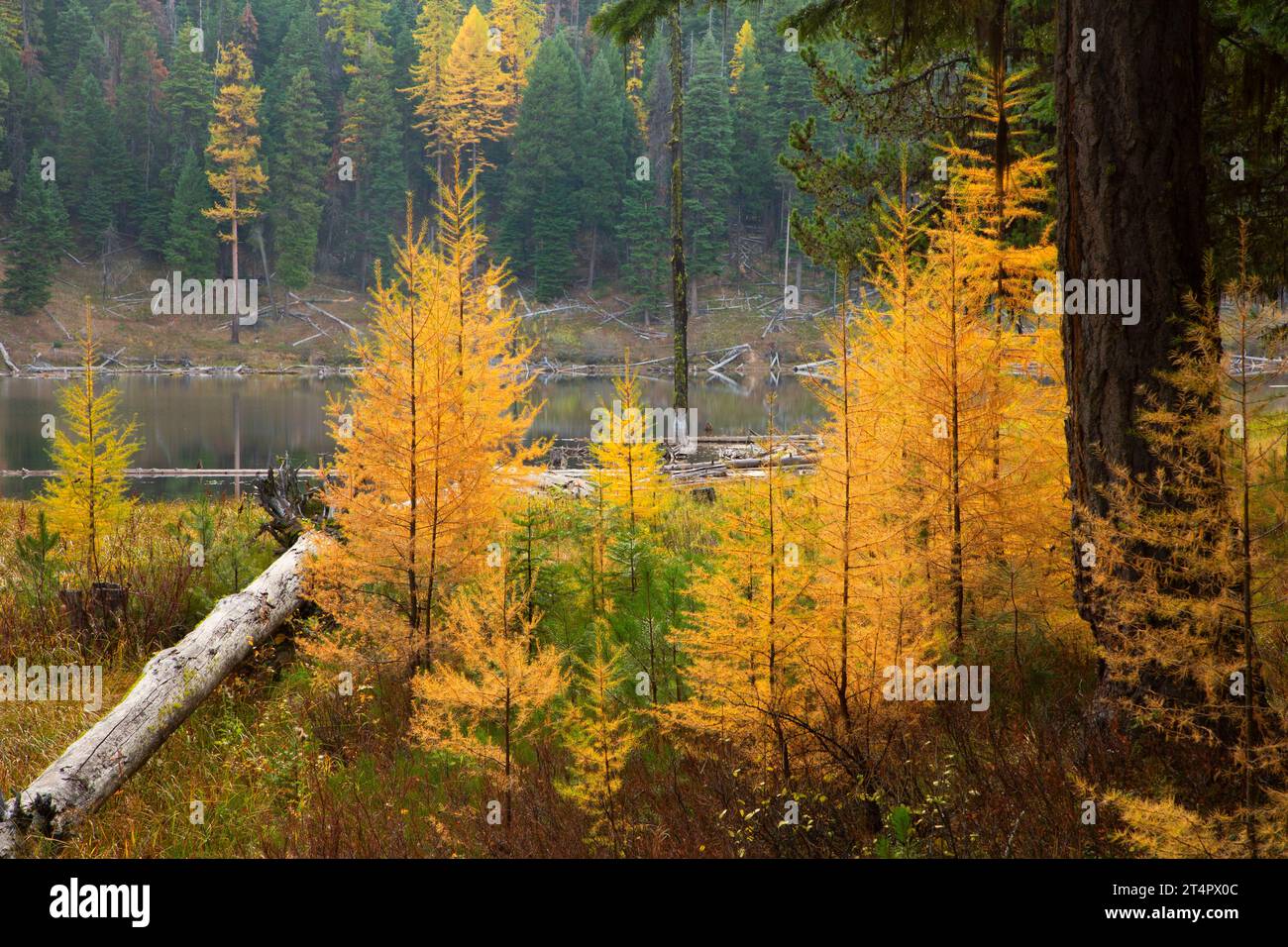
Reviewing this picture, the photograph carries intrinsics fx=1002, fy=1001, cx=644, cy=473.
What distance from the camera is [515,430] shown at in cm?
841

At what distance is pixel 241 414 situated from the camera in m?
34.4

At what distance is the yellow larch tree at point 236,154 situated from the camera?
53281 millimetres

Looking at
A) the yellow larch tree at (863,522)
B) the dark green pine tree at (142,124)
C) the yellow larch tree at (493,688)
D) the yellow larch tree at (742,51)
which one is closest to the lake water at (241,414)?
the yellow larch tree at (863,522)

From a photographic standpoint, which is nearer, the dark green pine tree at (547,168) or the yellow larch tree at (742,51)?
the dark green pine tree at (547,168)

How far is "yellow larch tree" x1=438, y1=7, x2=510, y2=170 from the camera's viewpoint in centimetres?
5797

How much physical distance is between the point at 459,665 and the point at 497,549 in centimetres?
91

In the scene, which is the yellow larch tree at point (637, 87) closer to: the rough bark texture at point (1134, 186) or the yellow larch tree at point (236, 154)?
the yellow larch tree at point (236, 154)

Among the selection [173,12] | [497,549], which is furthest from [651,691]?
[173,12]

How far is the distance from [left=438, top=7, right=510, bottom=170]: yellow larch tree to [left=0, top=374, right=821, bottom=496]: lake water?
19353mm

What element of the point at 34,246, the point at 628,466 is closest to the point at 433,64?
the point at 34,246

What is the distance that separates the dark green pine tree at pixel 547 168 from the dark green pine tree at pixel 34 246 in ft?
78.6
